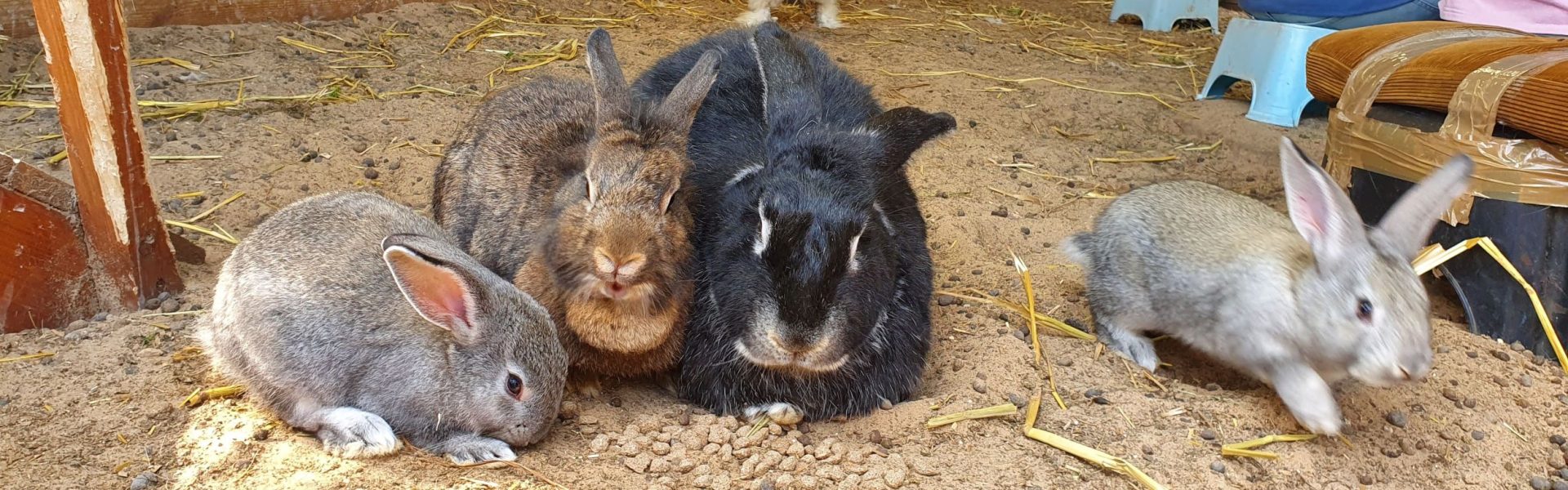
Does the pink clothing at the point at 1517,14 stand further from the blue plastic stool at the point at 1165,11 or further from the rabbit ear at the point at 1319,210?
the blue plastic stool at the point at 1165,11

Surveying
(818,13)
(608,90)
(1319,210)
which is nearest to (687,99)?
(608,90)

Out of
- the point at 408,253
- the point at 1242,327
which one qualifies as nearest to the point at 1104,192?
the point at 1242,327

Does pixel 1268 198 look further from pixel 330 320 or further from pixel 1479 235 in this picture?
pixel 330 320

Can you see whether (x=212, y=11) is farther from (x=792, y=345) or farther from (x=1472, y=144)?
(x=1472, y=144)

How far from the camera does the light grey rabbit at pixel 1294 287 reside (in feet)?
10.1

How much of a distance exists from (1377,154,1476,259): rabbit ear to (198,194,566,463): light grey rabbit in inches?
98.2

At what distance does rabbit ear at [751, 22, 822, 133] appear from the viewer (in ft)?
12.2

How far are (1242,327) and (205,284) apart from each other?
3542mm

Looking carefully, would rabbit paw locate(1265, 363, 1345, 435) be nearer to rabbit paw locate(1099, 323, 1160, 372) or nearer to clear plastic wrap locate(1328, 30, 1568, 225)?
rabbit paw locate(1099, 323, 1160, 372)

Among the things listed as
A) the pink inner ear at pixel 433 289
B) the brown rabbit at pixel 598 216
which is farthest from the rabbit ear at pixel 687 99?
the pink inner ear at pixel 433 289

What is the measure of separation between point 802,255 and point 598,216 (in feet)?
1.85

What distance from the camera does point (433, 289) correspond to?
2928mm

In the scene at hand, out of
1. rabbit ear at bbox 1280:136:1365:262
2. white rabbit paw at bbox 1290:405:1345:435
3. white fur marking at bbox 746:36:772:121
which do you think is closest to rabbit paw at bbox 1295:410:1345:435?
white rabbit paw at bbox 1290:405:1345:435

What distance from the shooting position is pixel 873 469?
9.65 feet
